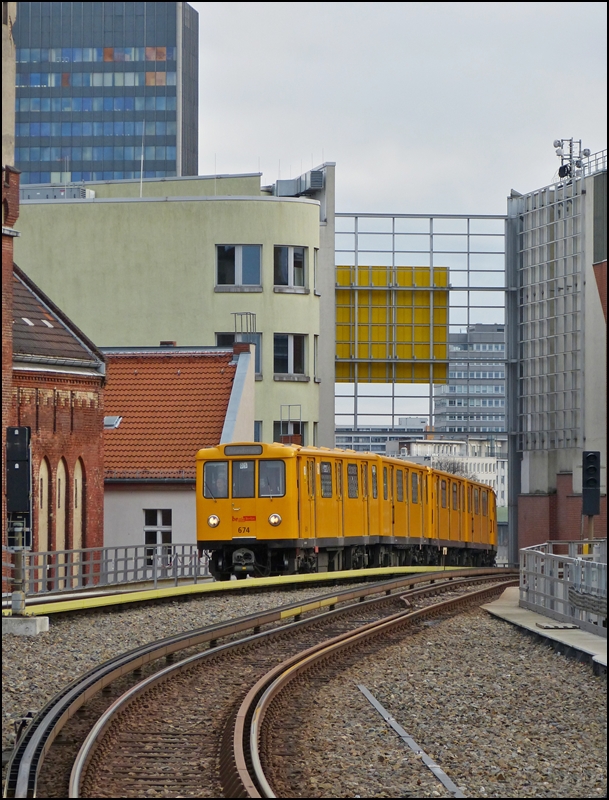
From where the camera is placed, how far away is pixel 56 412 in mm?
34250

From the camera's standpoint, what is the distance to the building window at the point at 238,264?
167ft

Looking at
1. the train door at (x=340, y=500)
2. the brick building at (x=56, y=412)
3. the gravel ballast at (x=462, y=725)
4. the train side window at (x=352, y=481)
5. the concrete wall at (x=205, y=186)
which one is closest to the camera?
the gravel ballast at (x=462, y=725)

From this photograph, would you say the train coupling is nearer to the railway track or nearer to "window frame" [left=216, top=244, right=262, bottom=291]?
the railway track

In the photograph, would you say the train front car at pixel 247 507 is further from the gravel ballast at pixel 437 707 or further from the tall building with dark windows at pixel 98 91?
the tall building with dark windows at pixel 98 91

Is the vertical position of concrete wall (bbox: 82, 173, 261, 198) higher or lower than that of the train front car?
higher

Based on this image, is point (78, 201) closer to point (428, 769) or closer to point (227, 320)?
point (227, 320)

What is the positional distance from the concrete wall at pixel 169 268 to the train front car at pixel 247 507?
2007 cm

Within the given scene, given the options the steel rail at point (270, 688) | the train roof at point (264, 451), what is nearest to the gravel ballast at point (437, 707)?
the steel rail at point (270, 688)

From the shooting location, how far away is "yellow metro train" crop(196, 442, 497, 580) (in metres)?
29.2

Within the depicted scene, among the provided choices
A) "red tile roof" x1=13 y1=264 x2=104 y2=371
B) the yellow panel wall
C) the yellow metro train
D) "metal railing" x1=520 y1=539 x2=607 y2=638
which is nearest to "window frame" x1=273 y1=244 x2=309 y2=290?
the yellow panel wall

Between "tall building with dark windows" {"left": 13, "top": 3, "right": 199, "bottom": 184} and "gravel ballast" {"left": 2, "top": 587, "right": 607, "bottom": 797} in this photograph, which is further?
"tall building with dark windows" {"left": 13, "top": 3, "right": 199, "bottom": 184}

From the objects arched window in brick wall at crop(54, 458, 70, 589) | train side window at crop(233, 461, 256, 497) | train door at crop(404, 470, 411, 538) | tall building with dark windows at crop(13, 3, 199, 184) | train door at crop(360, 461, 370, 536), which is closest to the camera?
train side window at crop(233, 461, 256, 497)

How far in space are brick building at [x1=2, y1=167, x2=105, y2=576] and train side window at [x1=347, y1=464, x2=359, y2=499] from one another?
7.29 m

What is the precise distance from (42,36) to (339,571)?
118 meters
